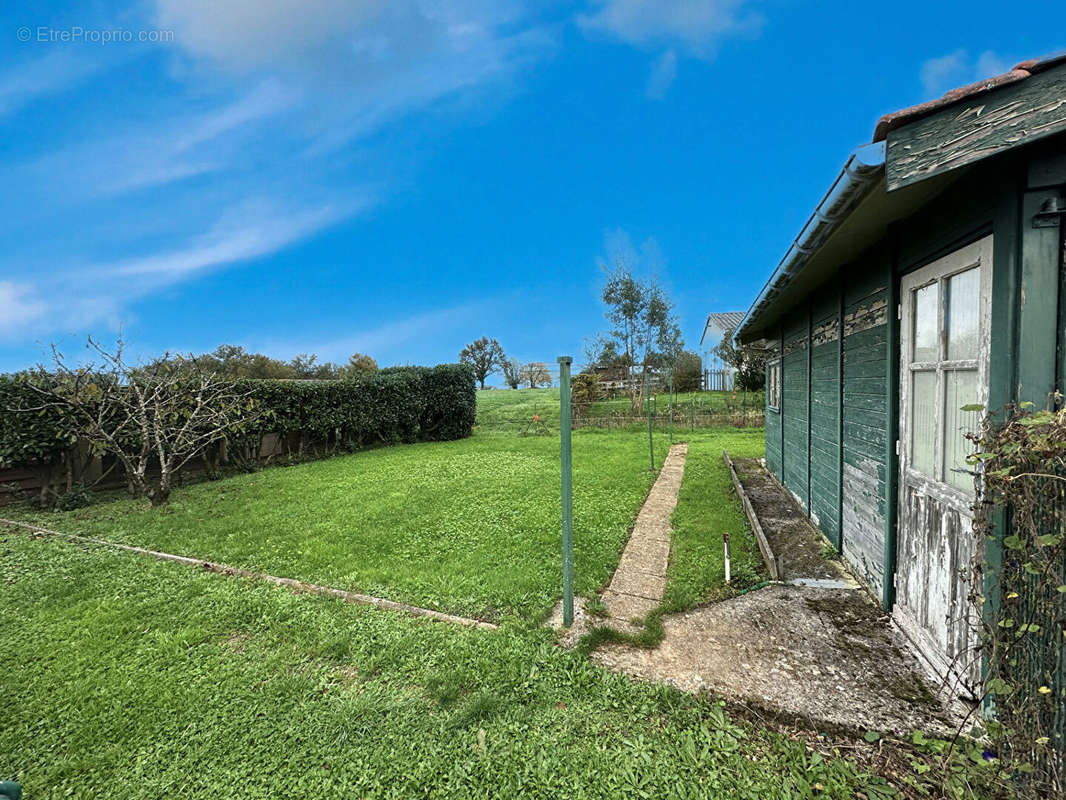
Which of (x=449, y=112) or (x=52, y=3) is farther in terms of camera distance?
(x=449, y=112)

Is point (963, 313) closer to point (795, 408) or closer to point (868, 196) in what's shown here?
point (868, 196)

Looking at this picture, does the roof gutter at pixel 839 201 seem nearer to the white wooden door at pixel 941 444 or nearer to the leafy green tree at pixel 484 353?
the white wooden door at pixel 941 444

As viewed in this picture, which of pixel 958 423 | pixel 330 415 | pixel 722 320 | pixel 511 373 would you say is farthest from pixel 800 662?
pixel 511 373

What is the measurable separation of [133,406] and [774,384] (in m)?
11.8

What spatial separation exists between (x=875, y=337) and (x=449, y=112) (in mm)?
13427

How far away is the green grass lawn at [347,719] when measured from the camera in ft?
6.33

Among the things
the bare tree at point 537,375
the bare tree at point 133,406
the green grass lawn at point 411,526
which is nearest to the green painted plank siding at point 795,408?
the green grass lawn at point 411,526

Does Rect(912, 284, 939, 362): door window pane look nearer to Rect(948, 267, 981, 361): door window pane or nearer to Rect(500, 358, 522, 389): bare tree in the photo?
Rect(948, 267, 981, 361): door window pane

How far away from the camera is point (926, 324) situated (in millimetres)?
2754

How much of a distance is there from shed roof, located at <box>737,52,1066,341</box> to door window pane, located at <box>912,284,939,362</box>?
0.54 m

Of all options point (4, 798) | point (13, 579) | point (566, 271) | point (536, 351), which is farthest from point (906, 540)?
Answer: point (536, 351)

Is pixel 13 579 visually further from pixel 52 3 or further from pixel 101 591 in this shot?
pixel 52 3

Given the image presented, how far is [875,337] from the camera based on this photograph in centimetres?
354

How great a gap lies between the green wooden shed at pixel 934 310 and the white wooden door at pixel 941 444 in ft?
0.04
